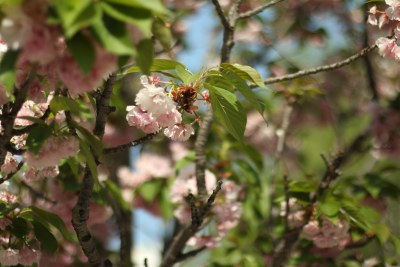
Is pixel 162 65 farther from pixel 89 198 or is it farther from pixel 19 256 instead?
pixel 19 256

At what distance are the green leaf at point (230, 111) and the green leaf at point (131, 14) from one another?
1.56 ft

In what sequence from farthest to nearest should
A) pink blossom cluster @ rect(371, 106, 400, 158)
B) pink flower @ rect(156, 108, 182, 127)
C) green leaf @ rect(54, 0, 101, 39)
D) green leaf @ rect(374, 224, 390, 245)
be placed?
pink blossom cluster @ rect(371, 106, 400, 158) → green leaf @ rect(374, 224, 390, 245) → pink flower @ rect(156, 108, 182, 127) → green leaf @ rect(54, 0, 101, 39)

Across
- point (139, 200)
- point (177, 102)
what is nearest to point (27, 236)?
point (177, 102)

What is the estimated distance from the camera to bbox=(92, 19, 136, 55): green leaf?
2.92ft

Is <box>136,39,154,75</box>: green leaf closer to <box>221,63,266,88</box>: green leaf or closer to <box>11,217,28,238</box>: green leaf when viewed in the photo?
<box>221,63,266,88</box>: green leaf

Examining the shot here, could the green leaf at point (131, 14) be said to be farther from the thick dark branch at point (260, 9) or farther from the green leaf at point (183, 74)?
the thick dark branch at point (260, 9)

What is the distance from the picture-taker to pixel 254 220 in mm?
2547

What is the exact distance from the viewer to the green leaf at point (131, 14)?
90cm

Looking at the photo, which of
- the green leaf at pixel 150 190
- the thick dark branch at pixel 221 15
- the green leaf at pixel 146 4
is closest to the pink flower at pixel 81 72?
the green leaf at pixel 146 4

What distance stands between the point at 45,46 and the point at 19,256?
81 cm

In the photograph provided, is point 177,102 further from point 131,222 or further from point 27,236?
point 131,222

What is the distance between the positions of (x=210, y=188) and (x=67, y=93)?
1.00m

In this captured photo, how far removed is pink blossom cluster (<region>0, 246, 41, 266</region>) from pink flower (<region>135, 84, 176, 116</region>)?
0.58 m

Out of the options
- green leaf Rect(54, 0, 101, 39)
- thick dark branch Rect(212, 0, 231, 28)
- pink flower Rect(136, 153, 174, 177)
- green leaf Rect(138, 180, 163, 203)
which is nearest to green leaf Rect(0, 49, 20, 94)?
green leaf Rect(54, 0, 101, 39)
